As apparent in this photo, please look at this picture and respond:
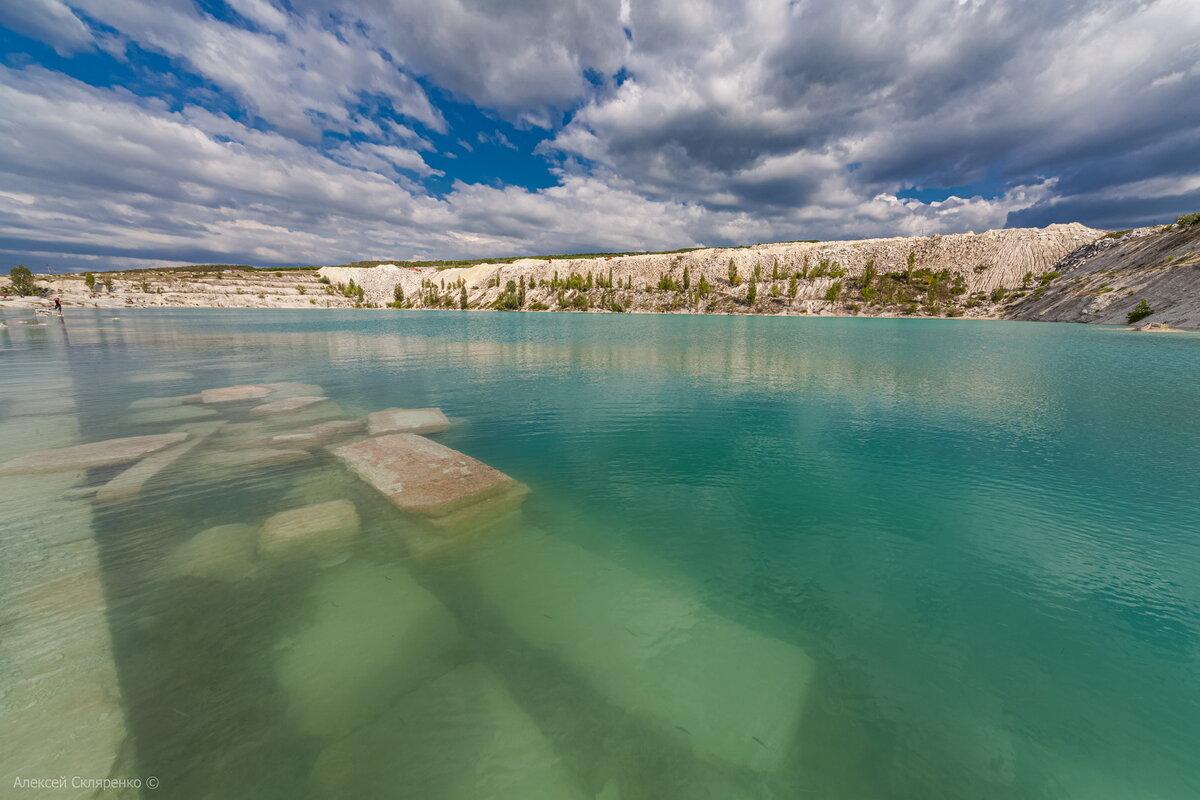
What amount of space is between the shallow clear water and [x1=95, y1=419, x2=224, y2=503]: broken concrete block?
59 cm

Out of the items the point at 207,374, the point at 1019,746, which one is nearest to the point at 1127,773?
the point at 1019,746

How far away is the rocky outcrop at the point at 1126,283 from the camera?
68.6 m

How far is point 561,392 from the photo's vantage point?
25562 mm

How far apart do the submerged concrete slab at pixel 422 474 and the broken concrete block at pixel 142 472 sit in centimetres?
483

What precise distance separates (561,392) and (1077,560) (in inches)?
819

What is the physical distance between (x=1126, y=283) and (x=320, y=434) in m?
132

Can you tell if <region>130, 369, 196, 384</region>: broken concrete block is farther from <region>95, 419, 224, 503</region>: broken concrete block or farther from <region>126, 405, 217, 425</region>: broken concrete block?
<region>95, 419, 224, 503</region>: broken concrete block

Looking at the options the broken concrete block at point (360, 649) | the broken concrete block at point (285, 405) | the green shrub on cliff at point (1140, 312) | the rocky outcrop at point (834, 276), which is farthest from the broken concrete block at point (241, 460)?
the rocky outcrop at point (834, 276)

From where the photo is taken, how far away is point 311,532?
10055 millimetres

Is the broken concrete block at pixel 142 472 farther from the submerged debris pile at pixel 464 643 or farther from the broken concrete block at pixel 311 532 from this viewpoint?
the broken concrete block at pixel 311 532

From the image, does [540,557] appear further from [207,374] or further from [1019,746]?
[207,374]

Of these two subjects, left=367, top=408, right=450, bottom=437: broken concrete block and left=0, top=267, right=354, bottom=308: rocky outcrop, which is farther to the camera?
left=0, top=267, right=354, bottom=308: rocky outcrop

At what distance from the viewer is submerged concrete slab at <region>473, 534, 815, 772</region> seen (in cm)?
583

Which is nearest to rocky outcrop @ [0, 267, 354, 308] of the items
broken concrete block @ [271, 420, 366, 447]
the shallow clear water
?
the shallow clear water
